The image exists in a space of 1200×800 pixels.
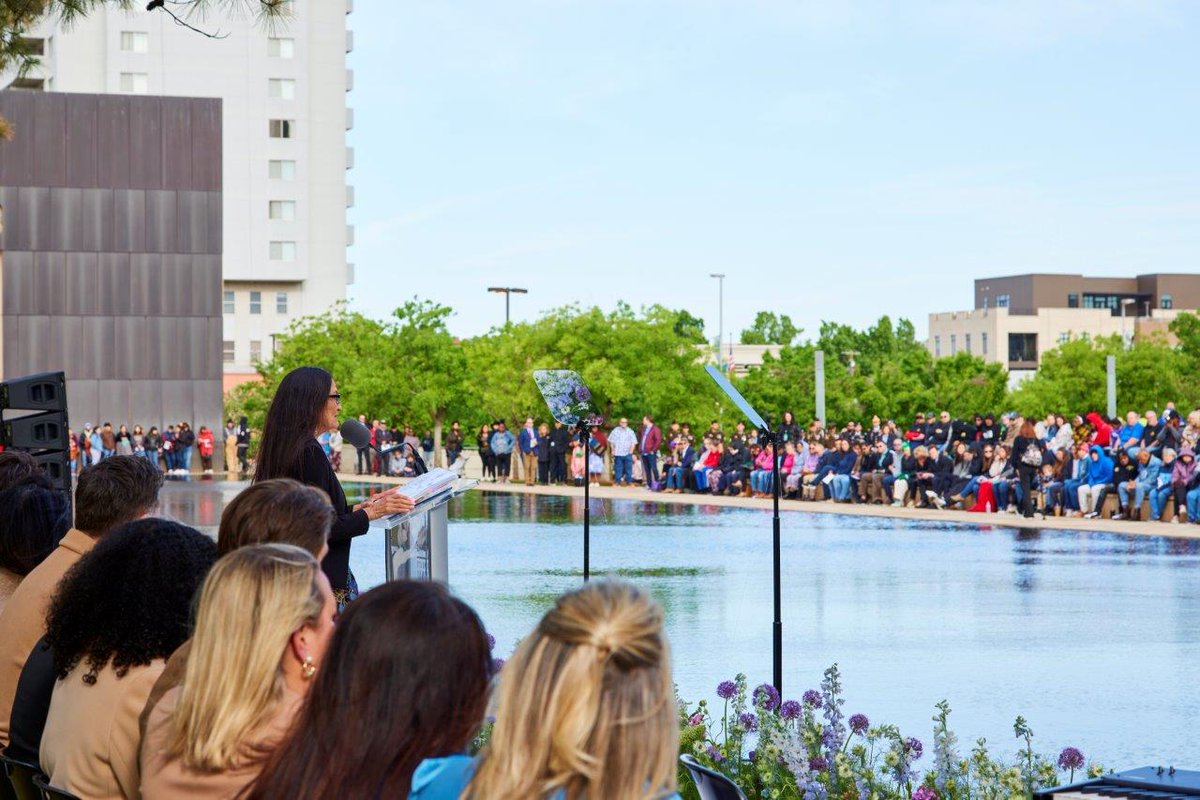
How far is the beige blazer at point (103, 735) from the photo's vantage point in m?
4.14

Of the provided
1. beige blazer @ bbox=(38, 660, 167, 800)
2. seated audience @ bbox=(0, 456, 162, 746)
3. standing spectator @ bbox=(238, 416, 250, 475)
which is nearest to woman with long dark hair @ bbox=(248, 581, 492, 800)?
beige blazer @ bbox=(38, 660, 167, 800)

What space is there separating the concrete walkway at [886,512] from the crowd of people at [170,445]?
60.8ft

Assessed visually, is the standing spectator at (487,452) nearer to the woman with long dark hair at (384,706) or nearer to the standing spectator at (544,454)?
the standing spectator at (544,454)

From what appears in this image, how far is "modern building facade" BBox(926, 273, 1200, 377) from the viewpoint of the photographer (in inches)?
5669

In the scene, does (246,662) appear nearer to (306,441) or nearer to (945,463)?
(306,441)

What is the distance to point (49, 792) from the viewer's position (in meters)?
3.90

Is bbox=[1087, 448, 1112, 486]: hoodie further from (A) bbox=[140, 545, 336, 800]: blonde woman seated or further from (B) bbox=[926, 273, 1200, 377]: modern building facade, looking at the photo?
(B) bbox=[926, 273, 1200, 377]: modern building facade

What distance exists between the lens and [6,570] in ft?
20.6

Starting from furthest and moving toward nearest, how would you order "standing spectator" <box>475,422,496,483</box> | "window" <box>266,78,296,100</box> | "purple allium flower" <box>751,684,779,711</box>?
"window" <box>266,78,296,100</box>
"standing spectator" <box>475,422,496,483</box>
"purple allium flower" <box>751,684,779,711</box>


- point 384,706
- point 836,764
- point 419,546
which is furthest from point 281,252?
point 384,706

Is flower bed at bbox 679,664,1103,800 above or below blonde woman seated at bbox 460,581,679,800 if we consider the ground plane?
below

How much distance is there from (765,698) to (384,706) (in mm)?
3964

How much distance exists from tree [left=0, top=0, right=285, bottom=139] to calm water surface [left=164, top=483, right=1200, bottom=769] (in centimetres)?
464

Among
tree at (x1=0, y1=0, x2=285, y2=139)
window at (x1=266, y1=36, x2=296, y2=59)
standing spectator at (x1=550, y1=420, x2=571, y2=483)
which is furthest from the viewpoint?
window at (x1=266, y1=36, x2=296, y2=59)
